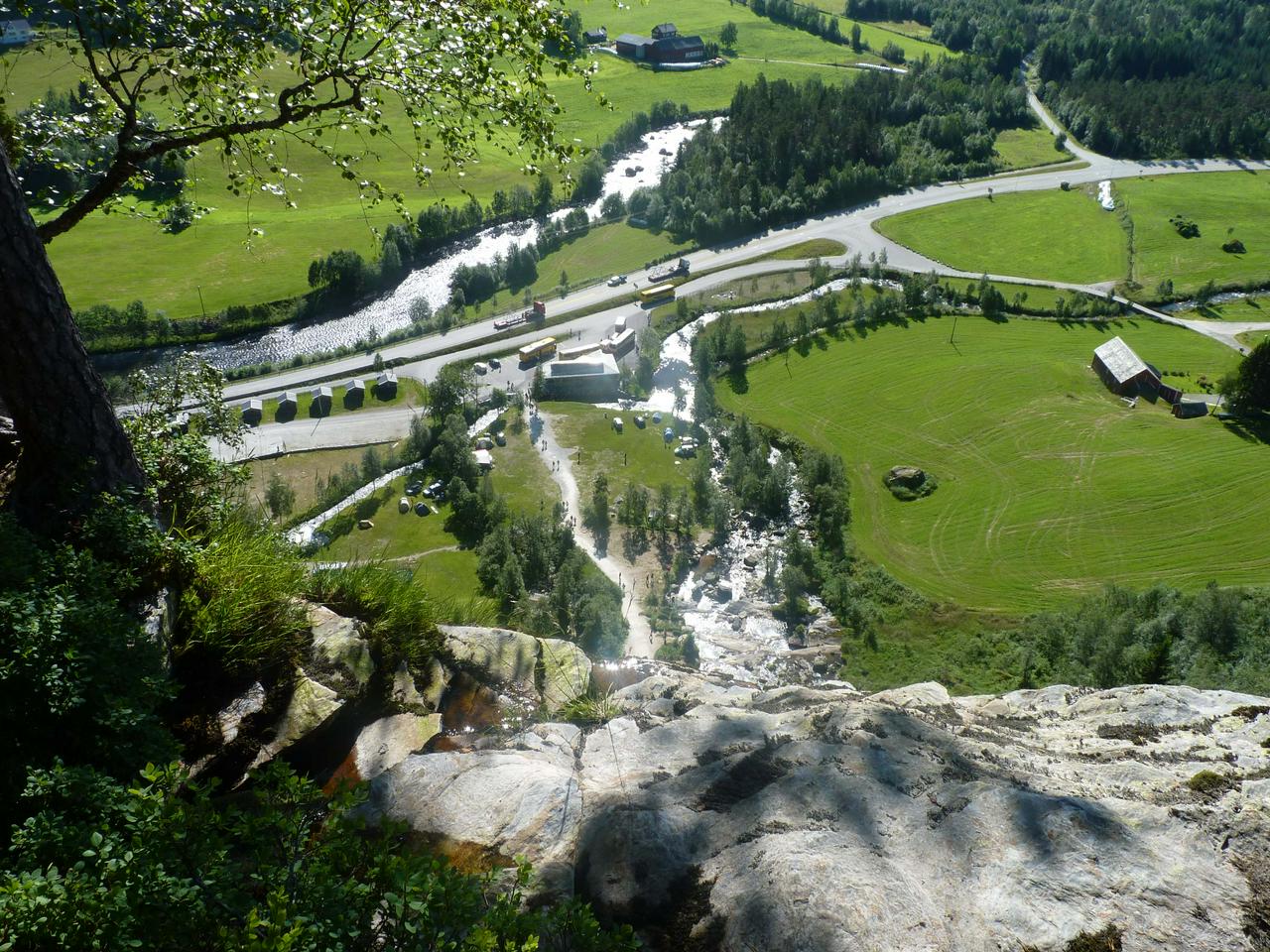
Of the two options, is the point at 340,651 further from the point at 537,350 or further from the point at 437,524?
the point at 537,350

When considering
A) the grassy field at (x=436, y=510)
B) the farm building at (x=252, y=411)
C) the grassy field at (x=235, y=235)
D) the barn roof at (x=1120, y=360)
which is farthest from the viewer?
the grassy field at (x=235, y=235)

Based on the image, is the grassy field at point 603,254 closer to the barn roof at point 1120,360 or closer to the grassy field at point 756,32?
the barn roof at point 1120,360

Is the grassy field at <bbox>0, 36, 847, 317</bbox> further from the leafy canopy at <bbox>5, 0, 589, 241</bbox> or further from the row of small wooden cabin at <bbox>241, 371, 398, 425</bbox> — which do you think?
the leafy canopy at <bbox>5, 0, 589, 241</bbox>

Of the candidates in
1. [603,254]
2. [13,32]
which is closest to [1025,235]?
[603,254]

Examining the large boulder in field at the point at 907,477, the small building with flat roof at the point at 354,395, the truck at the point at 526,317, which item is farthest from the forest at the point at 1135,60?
the small building with flat roof at the point at 354,395

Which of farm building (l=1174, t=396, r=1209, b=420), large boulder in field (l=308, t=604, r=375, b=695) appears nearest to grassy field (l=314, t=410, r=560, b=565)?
large boulder in field (l=308, t=604, r=375, b=695)
